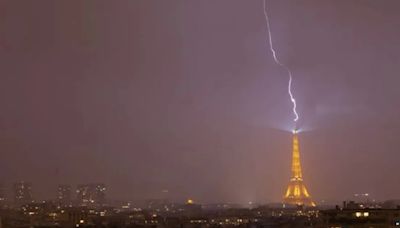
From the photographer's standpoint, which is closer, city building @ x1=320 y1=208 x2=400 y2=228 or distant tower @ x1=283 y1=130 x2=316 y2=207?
city building @ x1=320 y1=208 x2=400 y2=228

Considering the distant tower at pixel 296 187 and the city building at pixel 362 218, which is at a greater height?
the distant tower at pixel 296 187

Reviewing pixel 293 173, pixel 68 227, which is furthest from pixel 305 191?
pixel 68 227

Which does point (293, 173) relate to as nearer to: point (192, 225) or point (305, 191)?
point (305, 191)

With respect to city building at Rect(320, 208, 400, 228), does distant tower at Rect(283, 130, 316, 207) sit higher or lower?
higher

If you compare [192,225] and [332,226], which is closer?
[332,226]

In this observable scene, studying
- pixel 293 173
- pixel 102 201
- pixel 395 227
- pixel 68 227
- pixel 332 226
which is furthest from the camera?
pixel 102 201

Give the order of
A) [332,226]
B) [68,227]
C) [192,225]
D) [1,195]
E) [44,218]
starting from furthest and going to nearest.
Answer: [1,195] → [44,218] → [192,225] → [68,227] → [332,226]

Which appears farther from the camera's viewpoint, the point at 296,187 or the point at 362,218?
the point at 296,187

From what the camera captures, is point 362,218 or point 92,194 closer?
point 362,218
